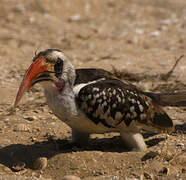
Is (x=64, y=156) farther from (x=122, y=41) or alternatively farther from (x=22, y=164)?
(x=122, y=41)

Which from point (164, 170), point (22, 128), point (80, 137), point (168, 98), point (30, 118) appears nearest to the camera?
point (164, 170)

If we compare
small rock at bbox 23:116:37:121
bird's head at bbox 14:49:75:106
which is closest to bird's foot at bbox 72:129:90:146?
bird's head at bbox 14:49:75:106

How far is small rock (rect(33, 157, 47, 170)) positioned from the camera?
4.09 metres

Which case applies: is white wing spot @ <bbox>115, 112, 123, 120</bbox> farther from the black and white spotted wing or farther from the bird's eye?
the bird's eye

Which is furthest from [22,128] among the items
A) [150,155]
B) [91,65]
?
[91,65]

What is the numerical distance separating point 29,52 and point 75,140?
12.2ft

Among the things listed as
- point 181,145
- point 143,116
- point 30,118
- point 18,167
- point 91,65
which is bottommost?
point 18,167

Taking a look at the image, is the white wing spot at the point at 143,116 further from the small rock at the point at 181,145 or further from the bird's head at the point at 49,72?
the bird's head at the point at 49,72

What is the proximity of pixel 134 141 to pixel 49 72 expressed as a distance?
1083 mm

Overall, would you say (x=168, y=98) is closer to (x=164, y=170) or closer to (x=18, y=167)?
(x=164, y=170)

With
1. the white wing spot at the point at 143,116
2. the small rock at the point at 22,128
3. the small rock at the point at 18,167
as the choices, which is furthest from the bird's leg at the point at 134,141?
the small rock at the point at 22,128

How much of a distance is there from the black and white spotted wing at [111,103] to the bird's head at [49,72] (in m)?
0.20

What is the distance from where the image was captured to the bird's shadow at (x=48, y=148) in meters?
4.27

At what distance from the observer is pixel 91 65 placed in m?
6.91
